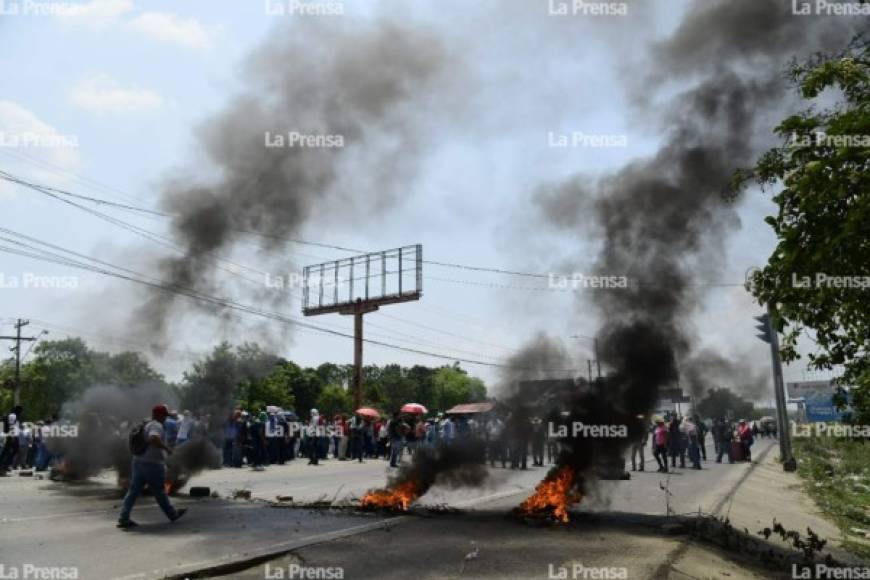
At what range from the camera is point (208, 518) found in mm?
9242

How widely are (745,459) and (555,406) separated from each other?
15.7m

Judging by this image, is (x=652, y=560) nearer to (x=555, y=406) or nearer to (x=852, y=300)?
(x=852, y=300)

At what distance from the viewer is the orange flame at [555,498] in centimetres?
891

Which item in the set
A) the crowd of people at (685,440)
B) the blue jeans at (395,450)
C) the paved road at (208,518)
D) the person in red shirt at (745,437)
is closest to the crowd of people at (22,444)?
the paved road at (208,518)

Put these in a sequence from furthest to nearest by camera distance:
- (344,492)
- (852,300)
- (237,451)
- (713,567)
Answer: (237,451) → (344,492) → (713,567) → (852,300)

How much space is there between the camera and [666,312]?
36.3 feet

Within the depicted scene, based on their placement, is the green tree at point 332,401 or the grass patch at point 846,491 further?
the green tree at point 332,401

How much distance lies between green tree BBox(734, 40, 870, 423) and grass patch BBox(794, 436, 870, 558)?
3.01 metres

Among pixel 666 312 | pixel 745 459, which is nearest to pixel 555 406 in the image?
pixel 666 312

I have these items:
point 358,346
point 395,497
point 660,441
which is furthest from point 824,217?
point 358,346

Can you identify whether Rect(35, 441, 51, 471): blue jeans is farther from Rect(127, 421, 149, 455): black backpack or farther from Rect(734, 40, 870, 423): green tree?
Rect(734, 40, 870, 423): green tree

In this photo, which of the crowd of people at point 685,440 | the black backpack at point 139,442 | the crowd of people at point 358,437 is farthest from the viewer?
the crowd of people at point 685,440

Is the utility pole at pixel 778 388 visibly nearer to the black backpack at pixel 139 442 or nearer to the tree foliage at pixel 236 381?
the tree foliage at pixel 236 381

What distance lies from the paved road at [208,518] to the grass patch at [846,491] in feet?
6.88
